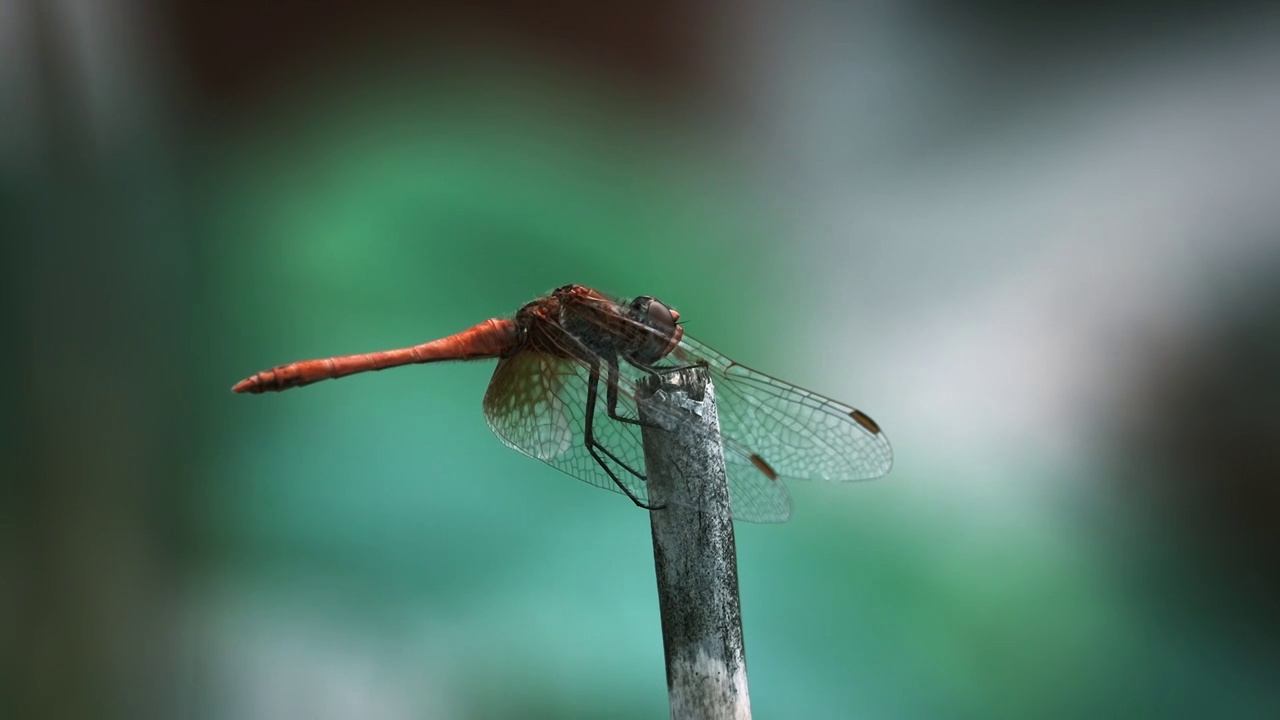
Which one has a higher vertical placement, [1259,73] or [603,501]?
[1259,73]

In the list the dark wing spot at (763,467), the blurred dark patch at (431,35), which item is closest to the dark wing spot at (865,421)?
the dark wing spot at (763,467)

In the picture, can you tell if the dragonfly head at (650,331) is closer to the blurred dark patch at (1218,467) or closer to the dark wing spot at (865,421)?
the dark wing spot at (865,421)

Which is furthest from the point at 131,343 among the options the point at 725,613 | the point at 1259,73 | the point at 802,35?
the point at 1259,73

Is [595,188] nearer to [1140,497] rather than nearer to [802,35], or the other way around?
[802,35]

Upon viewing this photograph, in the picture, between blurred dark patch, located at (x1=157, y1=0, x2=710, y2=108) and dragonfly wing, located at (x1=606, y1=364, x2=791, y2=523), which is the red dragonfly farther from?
blurred dark patch, located at (x1=157, y1=0, x2=710, y2=108)

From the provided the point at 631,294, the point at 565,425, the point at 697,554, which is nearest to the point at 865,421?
the point at 697,554

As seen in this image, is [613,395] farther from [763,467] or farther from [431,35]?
[431,35]

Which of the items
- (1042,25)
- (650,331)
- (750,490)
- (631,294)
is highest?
(1042,25)
